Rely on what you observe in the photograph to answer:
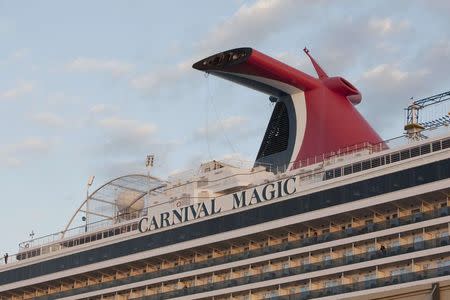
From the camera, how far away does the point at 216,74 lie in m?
64.2

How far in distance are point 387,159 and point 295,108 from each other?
12.8 metres

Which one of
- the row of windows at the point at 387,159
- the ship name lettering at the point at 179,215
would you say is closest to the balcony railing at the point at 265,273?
the ship name lettering at the point at 179,215

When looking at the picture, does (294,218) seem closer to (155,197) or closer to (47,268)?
(155,197)

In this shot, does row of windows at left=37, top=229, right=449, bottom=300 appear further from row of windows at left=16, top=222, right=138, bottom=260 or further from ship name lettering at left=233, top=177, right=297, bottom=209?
row of windows at left=16, top=222, right=138, bottom=260

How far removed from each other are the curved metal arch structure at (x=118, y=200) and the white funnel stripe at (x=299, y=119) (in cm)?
907

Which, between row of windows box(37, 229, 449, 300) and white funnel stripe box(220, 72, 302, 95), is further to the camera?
white funnel stripe box(220, 72, 302, 95)

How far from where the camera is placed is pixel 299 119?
62.8 meters

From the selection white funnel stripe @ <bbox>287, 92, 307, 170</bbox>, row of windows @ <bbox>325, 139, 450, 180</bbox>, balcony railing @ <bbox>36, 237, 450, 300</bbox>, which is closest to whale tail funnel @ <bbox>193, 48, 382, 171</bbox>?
white funnel stripe @ <bbox>287, 92, 307, 170</bbox>

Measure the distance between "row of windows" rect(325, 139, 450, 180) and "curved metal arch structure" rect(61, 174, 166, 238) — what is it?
1578 cm

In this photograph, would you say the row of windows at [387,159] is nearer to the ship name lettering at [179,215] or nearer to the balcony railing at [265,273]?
the balcony railing at [265,273]

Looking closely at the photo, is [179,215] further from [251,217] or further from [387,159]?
[387,159]

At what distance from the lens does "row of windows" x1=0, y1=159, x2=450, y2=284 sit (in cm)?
4938

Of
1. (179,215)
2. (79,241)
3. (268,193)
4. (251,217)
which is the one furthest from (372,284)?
(79,241)

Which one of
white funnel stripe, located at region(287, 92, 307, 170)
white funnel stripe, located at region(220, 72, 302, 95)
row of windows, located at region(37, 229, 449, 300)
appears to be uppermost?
white funnel stripe, located at region(220, 72, 302, 95)
